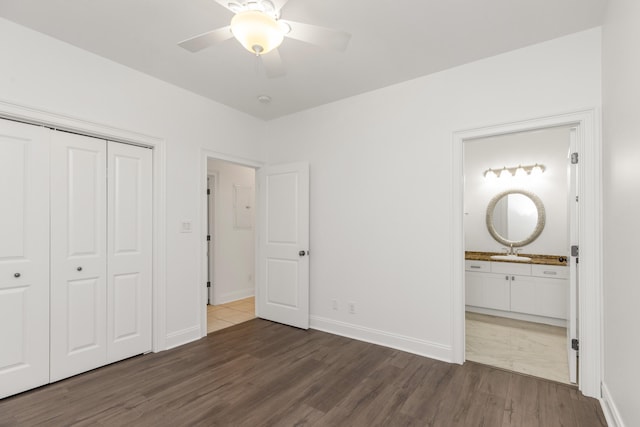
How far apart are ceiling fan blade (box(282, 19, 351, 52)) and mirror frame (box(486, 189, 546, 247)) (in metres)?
3.96

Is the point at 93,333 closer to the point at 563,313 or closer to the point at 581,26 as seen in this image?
the point at 581,26

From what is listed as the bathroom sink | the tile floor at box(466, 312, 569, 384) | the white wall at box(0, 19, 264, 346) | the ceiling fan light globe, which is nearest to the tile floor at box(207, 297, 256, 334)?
the white wall at box(0, 19, 264, 346)

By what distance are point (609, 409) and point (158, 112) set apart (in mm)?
4367

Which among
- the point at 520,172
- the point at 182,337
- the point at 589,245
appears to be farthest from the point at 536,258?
the point at 182,337

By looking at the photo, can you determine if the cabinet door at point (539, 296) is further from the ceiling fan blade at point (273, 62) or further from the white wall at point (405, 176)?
the ceiling fan blade at point (273, 62)

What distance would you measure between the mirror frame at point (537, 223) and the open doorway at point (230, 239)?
385 cm

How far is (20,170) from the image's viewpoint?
7.82 ft

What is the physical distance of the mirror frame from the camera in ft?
14.8

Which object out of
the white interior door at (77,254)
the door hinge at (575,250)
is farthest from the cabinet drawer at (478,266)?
the white interior door at (77,254)

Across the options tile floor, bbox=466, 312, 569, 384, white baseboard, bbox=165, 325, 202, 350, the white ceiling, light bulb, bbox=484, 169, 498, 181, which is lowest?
tile floor, bbox=466, 312, 569, 384

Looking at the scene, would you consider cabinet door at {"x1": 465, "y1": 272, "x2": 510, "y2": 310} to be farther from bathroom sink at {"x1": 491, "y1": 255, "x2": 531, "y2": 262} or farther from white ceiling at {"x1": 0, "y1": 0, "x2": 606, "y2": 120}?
white ceiling at {"x1": 0, "y1": 0, "x2": 606, "y2": 120}

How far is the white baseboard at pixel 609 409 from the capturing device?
185cm

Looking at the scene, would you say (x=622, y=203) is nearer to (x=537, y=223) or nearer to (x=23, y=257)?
(x=537, y=223)

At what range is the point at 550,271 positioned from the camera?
4.01m
